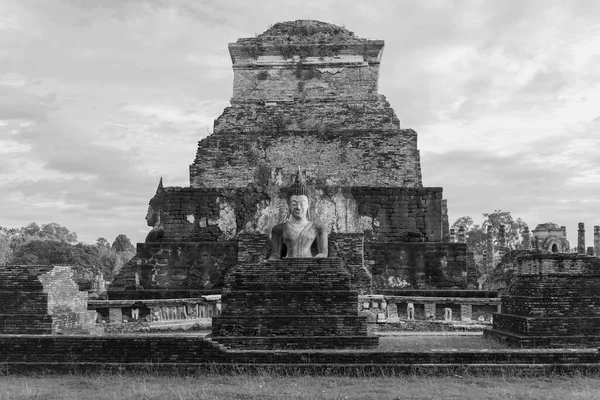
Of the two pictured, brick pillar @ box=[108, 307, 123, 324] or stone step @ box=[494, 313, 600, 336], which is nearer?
stone step @ box=[494, 313, 600, 336]

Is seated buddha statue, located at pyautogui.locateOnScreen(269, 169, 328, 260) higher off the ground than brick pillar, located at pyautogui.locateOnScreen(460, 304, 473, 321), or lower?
higher

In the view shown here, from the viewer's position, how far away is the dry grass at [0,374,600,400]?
710 cm

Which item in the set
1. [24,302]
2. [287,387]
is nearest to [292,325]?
[287,387]

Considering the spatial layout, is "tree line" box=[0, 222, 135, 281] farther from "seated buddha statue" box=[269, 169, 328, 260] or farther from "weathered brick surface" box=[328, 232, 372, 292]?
"seated buddha statue" box=[269, 169, 328, 260]

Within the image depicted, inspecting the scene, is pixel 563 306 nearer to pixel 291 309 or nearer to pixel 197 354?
pixel 291 309

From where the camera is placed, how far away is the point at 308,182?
19.9 m

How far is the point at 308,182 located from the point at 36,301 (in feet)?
34.3

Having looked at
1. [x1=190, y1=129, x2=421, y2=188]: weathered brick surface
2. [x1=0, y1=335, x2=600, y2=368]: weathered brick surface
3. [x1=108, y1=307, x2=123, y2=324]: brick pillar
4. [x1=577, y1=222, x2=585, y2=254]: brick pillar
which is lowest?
[x1=0, y1=335, x2=600, y2=368]: weathered brick surface

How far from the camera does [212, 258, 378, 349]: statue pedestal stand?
9.03 metres

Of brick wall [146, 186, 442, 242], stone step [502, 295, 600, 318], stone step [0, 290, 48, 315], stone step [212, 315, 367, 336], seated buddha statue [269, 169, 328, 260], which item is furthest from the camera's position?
brick wall [146, 186, 442, 242]

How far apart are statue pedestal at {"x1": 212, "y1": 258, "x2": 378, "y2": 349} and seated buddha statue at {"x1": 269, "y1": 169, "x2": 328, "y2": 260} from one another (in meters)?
1.65

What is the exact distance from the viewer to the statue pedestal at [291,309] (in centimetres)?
903

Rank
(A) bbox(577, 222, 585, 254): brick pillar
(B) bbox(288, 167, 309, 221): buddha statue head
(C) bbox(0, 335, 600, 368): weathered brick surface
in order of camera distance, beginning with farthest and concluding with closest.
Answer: (A) bbox(577, 222, 585, 254): brick pillar
(B) bbox(288, 167, 309, 221): buddha statue head
(C) bbox(0, 335, 600, 368): weathered brick surface

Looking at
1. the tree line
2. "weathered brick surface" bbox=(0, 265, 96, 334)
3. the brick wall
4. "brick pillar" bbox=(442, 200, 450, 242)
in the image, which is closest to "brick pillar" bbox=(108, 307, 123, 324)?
"weathered brick surface" bbox=(0, 265, 96, 334)
